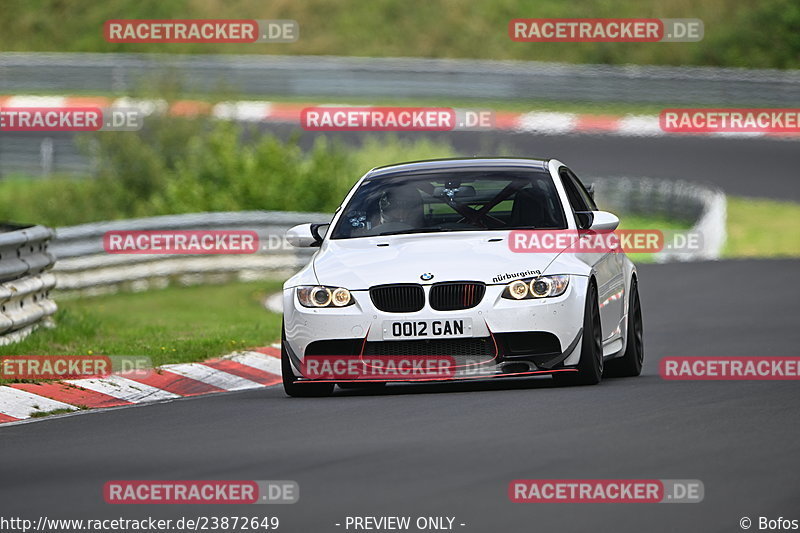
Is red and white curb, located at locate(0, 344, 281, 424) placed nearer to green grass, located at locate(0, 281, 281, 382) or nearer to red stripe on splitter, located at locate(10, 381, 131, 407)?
red stripe on splitter, located at locate(10, 381, 131, 407)

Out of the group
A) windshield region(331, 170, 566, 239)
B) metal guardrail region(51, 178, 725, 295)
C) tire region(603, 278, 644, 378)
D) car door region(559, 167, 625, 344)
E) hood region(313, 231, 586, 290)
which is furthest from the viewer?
metal guardrail region(51, 178, 725, 295)

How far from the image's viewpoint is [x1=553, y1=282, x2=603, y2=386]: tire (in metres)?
10.1

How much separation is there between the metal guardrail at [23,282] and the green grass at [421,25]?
33.4 meters

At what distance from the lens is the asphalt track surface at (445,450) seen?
650 cm

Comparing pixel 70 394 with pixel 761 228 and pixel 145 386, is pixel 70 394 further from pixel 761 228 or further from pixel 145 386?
pixel 761 228

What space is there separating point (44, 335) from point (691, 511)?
315 inches

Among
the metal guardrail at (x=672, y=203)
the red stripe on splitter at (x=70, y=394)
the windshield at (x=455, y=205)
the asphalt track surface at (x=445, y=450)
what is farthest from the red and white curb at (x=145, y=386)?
the metal guardrail at (x=672, y=203)

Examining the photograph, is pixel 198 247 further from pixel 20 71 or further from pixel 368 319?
pixel 20 71

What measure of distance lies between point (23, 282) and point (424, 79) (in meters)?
27.2

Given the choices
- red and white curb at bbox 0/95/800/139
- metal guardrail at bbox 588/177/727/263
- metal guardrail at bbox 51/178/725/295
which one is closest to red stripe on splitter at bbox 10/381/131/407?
metal guardrail at bbox 51/178/725/295

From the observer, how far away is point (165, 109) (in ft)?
101

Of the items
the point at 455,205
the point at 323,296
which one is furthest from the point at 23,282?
the point at 455,205

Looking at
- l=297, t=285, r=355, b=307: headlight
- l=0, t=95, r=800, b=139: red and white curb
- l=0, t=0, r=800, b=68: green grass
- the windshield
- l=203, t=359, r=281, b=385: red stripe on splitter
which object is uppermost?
l=0, t=0, r=800, b=68: green grass

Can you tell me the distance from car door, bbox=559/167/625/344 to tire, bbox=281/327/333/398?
1.79m
